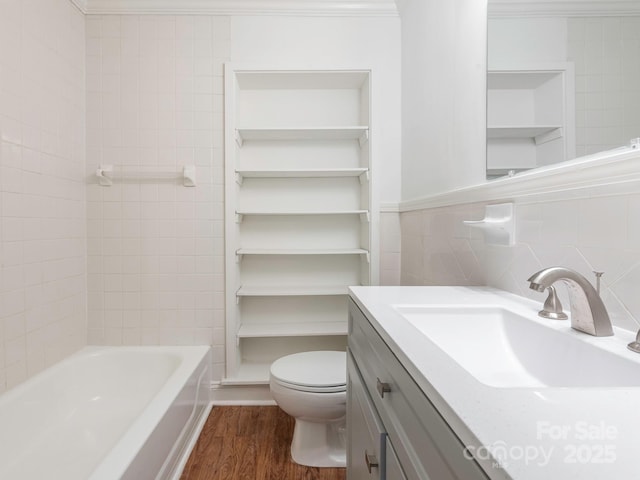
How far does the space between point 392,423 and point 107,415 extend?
1.71 meters

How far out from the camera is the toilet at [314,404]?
4.85 feet

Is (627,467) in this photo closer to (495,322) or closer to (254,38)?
(495,322)

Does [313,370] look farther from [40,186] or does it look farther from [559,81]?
[40,186]

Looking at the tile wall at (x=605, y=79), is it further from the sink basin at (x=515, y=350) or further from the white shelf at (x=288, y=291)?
the white shelf at (x=288, y=291)

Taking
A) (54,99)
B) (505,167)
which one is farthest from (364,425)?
(54,99)

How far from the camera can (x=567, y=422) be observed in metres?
0.35

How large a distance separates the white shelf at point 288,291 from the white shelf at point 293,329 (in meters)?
0.22

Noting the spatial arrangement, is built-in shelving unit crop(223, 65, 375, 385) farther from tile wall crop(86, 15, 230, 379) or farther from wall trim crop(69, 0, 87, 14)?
wall trim crop(69, 0, 87, 14)

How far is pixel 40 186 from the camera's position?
170cm

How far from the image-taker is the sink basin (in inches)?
23.6

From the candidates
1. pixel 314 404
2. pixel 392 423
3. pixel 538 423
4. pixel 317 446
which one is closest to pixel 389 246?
pixel 314 404

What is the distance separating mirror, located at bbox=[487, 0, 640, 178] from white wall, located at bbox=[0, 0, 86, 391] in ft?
6.62

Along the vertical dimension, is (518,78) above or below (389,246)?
above

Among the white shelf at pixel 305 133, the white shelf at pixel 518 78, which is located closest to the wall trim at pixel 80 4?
the white shelf at pixel 305 133
